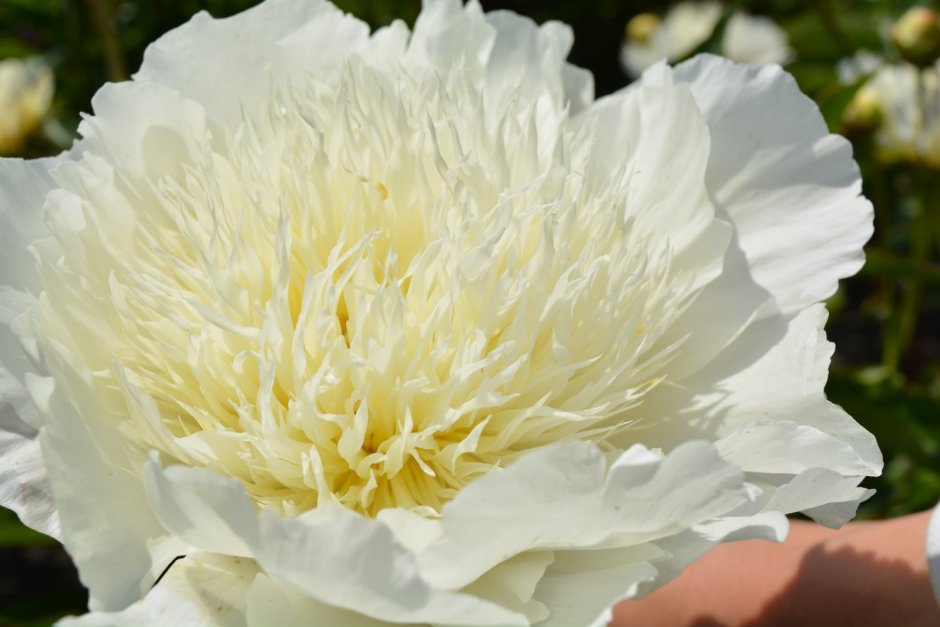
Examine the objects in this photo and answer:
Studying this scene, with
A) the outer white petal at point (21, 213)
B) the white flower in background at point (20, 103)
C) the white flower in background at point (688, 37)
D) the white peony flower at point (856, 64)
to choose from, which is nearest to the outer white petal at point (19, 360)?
the outer white petal at point (21, 213)

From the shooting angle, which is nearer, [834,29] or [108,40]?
[108,40]

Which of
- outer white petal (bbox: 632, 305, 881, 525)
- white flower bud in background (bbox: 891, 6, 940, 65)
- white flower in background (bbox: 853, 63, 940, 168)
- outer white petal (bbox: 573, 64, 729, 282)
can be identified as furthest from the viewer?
white flower in background (bbox: 853, 63, 940, 168)

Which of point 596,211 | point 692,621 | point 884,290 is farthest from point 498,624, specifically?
point 884,290

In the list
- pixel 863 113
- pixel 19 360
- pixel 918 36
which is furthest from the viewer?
pixel 863 113

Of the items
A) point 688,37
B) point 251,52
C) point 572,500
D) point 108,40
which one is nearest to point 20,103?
point 108,40

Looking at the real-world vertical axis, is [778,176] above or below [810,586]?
above

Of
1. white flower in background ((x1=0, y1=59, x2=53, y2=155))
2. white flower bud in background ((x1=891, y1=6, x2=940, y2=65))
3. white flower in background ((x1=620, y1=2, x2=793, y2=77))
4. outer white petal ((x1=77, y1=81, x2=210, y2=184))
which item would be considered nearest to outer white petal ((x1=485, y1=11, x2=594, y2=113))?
outer white petal ((x1=77, y1=81, x2=210, y2=184))

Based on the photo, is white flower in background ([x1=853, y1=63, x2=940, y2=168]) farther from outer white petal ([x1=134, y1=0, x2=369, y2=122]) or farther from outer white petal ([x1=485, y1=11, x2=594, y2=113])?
outer white petal ([x1=134, y1=0, x2=369, y2=122])

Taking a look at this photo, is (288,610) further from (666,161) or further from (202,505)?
(666,161)
